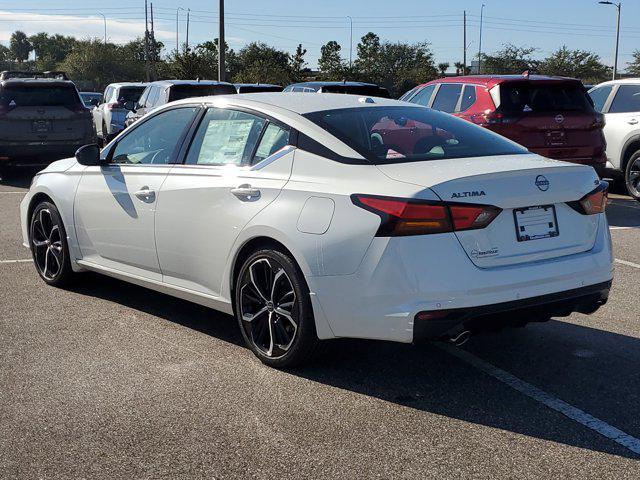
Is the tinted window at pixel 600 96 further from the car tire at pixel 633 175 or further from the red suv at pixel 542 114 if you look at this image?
the red suv at pixel 542 114

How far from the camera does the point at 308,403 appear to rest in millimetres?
4340

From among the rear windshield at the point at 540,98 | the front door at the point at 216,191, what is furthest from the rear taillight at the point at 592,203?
the rear windshield at the point at 540,98

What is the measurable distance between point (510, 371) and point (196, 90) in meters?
11.4

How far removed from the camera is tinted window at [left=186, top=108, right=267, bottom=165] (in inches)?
204

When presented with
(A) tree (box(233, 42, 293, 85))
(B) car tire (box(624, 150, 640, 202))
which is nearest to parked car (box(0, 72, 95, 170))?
(B) car tire (box(624, 150, 640, 202))

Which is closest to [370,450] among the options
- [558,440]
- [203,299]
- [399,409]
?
[399,409]

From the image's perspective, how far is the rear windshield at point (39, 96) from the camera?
48.8 ft

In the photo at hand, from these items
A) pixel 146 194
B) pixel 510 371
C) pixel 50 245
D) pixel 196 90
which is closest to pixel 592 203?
pixel 510 371

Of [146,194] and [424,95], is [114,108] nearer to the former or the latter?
[424,95]

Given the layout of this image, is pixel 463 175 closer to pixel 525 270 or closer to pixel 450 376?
pixel 525 270

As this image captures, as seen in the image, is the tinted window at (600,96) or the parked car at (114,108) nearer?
the tinted window at (600,96)

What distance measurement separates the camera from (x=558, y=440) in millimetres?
3859

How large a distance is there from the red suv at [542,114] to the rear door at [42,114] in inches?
293

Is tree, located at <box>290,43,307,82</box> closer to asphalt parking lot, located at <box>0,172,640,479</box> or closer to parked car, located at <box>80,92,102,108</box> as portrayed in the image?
parked car, located at <box>80,92,102,108</box>
